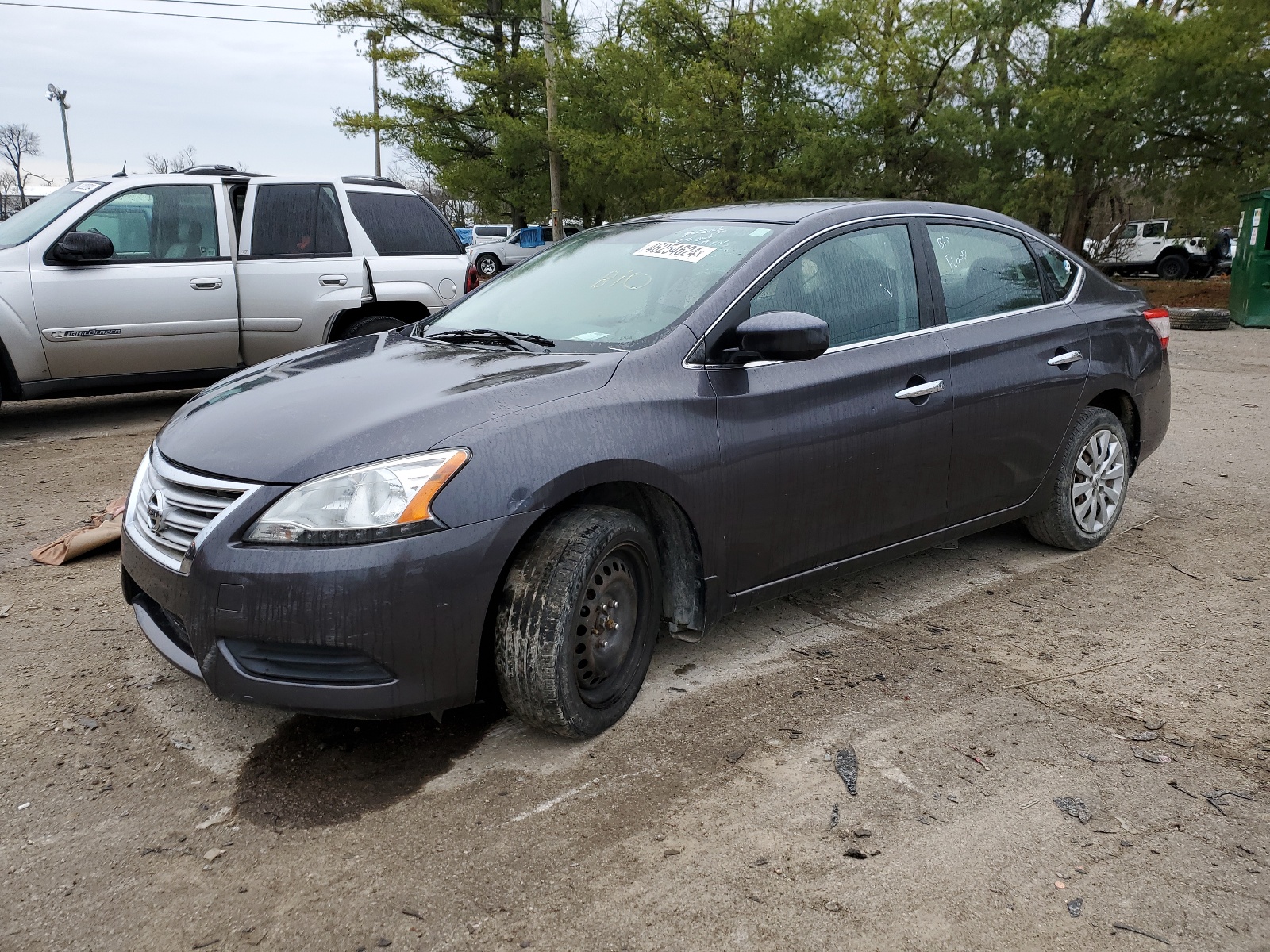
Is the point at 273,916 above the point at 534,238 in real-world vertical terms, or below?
below

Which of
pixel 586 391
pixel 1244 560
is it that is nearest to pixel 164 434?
pixel 586 391

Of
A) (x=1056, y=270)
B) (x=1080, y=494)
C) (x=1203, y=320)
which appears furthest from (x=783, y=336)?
(x=1203, y=320)

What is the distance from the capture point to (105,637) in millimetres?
3828

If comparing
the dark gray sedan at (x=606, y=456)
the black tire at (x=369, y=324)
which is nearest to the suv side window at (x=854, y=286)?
the dark gray sedan at (x=606, y=456)

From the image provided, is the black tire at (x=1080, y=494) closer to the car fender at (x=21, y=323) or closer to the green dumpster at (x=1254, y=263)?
the car fender at (x=21, y=323)

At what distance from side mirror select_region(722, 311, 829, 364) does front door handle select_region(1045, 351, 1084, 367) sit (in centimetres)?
164

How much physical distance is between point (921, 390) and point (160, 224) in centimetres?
619

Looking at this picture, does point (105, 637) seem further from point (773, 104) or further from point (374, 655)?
point (773, 104)

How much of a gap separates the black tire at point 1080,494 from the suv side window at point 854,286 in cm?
121

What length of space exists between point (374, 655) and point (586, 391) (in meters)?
0.97

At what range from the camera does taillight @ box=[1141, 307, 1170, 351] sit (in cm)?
503

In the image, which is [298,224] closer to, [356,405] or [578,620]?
[356,405]

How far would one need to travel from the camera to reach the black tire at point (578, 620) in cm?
281

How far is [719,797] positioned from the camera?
9.10 ft
